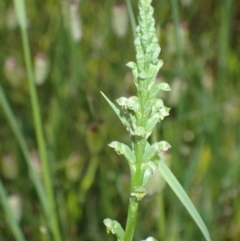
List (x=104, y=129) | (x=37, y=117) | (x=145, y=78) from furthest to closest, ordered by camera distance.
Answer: (x=104, y=129)
(x=37, y=117)
(x=145, y=78)

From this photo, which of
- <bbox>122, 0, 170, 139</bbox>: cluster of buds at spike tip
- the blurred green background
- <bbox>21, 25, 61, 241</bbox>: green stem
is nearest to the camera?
<bbox>122, 0, 170, 139</bbox>: cluster of buds at spike tip

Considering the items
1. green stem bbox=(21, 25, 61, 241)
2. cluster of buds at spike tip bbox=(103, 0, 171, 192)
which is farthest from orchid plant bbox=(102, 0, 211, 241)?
green stem bbox=(21, 25, 61, 241)

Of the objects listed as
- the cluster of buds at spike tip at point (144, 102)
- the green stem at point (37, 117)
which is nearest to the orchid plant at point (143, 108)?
the cluster of buds at spike tip at point (144, 102)

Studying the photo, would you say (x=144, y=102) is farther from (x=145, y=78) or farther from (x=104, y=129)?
(x=104, y=129)

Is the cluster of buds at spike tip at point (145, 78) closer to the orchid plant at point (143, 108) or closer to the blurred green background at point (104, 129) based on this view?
the orchid plant at point (143, 108)

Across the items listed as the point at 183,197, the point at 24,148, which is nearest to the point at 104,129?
the point at 24,148

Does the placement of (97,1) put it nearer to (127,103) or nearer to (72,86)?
(72,86)

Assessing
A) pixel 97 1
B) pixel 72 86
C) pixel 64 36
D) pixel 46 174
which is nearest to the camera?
pixel 46 174

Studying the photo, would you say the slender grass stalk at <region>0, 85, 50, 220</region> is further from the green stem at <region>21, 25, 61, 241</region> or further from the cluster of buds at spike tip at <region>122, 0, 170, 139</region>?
the cluster of buds at spike tip at <region>122, 0, 170, 139</region>

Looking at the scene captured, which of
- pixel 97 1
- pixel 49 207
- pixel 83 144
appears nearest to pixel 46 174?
pixel 49 207
